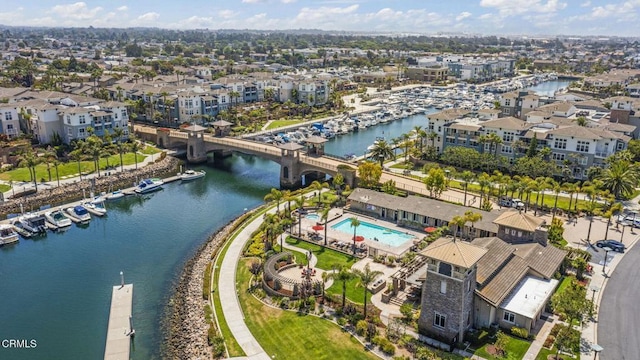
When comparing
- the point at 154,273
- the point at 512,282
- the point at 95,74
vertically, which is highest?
the point at 95,74

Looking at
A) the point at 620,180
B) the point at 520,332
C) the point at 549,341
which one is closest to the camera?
the point at 549,341

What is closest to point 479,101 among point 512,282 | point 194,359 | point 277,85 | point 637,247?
point 277,85

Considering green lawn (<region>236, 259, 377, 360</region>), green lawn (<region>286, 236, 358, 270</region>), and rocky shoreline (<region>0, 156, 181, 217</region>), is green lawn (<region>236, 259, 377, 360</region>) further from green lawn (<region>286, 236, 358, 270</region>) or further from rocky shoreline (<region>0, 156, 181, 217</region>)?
rocky shoreline (<region>0, 156, 181, 217</region>)

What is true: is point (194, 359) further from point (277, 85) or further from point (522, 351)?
point (277, 85)

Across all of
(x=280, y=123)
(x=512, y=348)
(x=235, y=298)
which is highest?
(x=280, y=123)

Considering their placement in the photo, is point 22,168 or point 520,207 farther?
point 22,168

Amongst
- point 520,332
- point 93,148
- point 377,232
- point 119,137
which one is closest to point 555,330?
point 520,332

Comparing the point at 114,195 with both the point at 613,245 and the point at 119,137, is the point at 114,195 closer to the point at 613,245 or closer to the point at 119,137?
the point at 119,137

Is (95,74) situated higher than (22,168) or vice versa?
(95,74)
